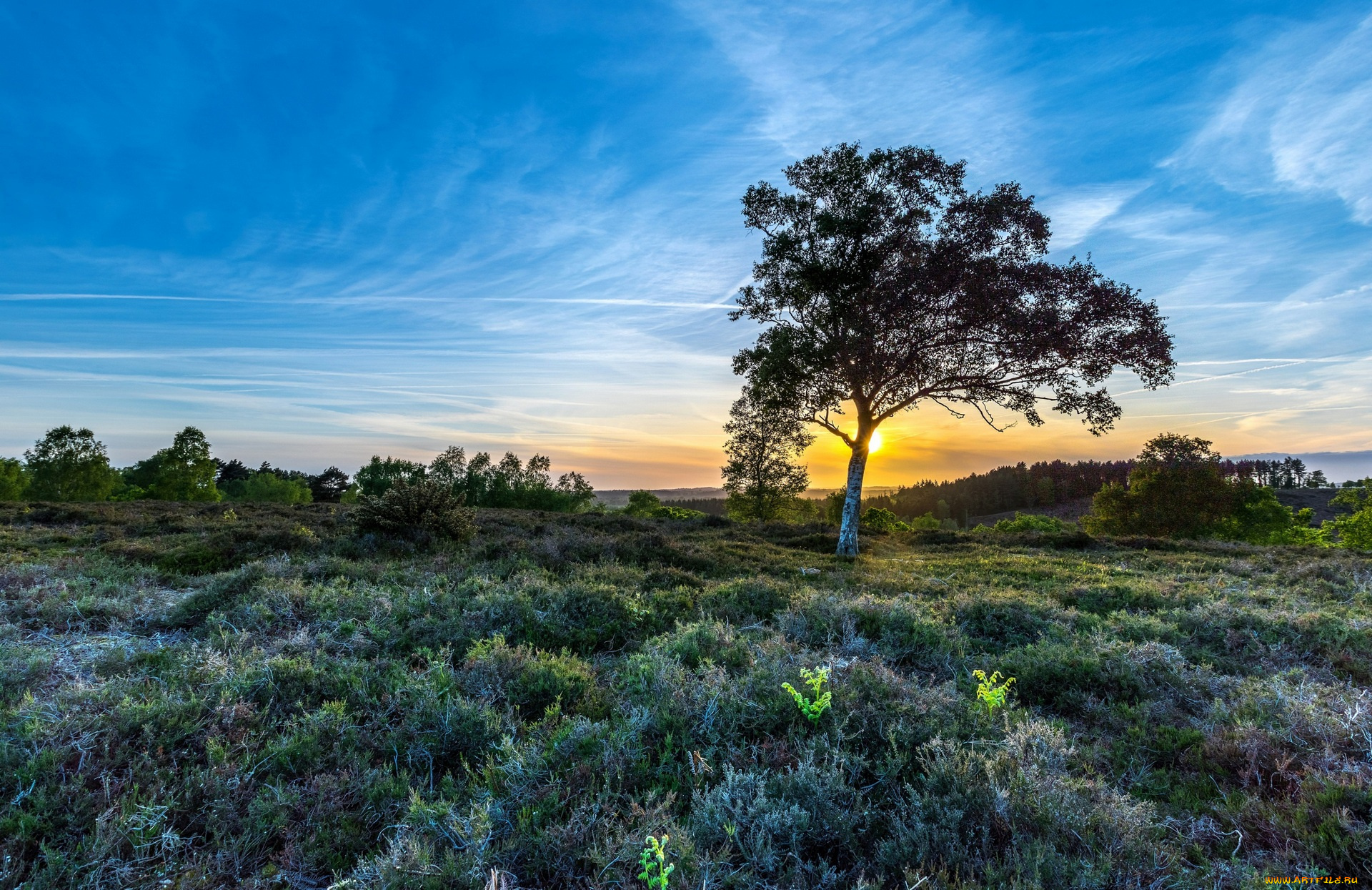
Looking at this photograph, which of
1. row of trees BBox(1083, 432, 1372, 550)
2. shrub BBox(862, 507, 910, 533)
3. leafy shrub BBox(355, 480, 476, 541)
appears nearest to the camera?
leafy shrub BBox(355, 480, 476, 541)

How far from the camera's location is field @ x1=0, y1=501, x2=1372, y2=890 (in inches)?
115

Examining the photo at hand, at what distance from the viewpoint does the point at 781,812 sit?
3059mm

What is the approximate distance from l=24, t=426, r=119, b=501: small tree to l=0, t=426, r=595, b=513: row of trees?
0.18 feet

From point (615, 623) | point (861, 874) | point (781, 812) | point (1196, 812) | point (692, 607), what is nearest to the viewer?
point (861, 874)

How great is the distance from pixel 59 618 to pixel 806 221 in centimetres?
1800

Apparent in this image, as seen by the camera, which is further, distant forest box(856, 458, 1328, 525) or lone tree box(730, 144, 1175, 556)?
distant forest box(856, 458, 1328, 525)

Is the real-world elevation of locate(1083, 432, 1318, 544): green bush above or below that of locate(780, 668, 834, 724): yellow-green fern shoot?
above

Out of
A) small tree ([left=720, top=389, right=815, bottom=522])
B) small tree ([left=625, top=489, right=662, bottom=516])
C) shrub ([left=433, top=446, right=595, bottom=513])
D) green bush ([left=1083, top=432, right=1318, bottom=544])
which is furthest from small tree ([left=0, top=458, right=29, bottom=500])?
green bush ([left=1083, top=432, right=1318, bottom=544])

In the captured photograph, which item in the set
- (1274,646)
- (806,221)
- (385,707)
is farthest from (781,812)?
(806,221)

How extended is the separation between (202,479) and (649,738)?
60.8 m

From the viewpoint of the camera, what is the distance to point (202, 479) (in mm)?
49000

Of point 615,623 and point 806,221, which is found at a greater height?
point 806,221

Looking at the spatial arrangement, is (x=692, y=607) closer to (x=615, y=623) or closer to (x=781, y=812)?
(x=615, y=623)

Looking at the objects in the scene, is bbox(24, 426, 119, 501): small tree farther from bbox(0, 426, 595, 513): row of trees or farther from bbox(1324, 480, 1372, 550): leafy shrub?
bbox(1324, 480, 1372, 550): leafy shrub
